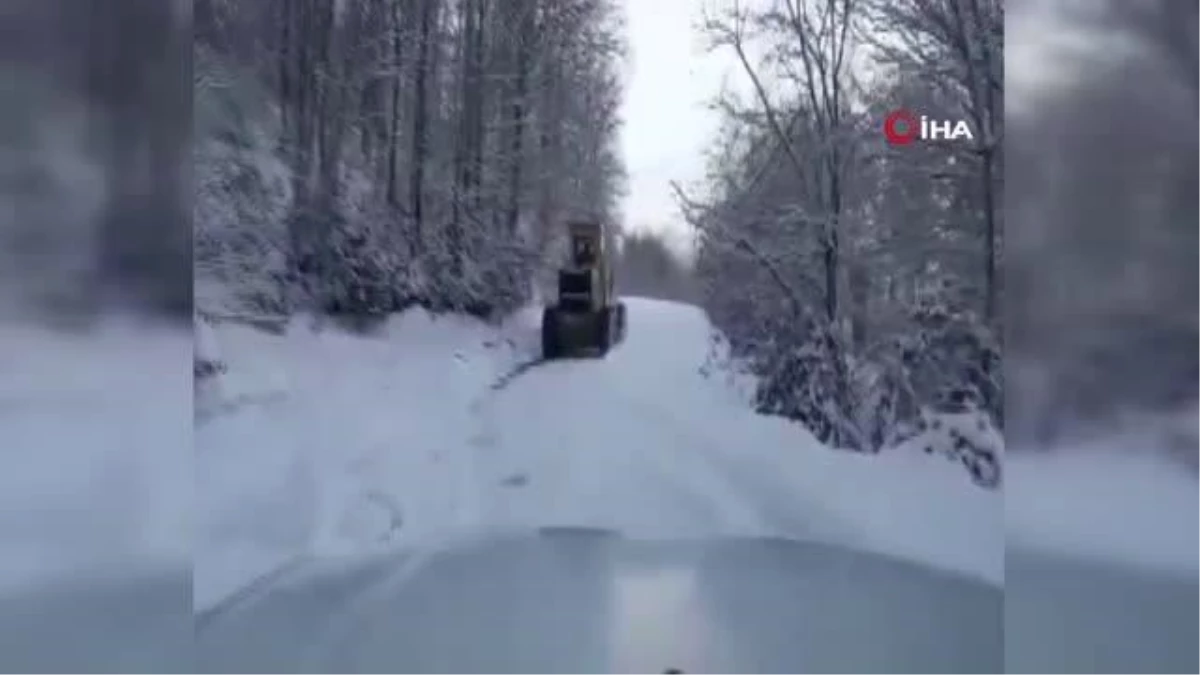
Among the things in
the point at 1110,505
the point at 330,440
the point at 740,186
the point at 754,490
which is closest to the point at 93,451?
the point at 330,440

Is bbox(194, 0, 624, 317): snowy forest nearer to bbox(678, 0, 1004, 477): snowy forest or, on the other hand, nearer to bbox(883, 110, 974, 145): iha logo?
bbox(678, 0, 1004, 477): snowy forest

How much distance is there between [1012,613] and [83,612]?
2524mm

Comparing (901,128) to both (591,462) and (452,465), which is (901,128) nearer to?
(591,462)

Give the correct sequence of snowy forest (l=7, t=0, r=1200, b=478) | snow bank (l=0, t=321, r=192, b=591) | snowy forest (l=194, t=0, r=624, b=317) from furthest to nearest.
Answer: snowy forest (l=194, t=0, r=624, b=317)
snowy forest (l=7, t=0, r=1200, b=478)
snow bank (l=0, t=321, r=192, b=591)

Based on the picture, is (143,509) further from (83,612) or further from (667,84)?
(667,84)

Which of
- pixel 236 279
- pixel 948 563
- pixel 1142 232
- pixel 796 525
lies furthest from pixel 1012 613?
pixel 236 279

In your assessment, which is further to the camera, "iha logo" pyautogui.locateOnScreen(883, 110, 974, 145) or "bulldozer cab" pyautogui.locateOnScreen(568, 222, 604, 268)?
"bulldozer cab" pyautogui.locateOnScreen(568, 222, 604, 268)

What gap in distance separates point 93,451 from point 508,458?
1106mm

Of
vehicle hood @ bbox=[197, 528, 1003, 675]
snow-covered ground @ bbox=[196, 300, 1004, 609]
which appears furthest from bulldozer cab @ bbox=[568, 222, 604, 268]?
vehicle hood @ bbox=[197, 528, 1003, 675]

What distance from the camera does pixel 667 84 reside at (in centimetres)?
315

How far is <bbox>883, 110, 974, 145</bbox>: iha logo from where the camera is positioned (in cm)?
308

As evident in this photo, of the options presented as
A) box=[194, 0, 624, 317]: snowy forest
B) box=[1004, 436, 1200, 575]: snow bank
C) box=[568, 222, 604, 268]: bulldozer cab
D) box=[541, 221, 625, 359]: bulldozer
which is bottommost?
box=[1004, 436, 1200, 575]: snow bank

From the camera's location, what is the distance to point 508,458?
3145 millimetres

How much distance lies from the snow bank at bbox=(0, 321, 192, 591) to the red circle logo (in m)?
2.04
